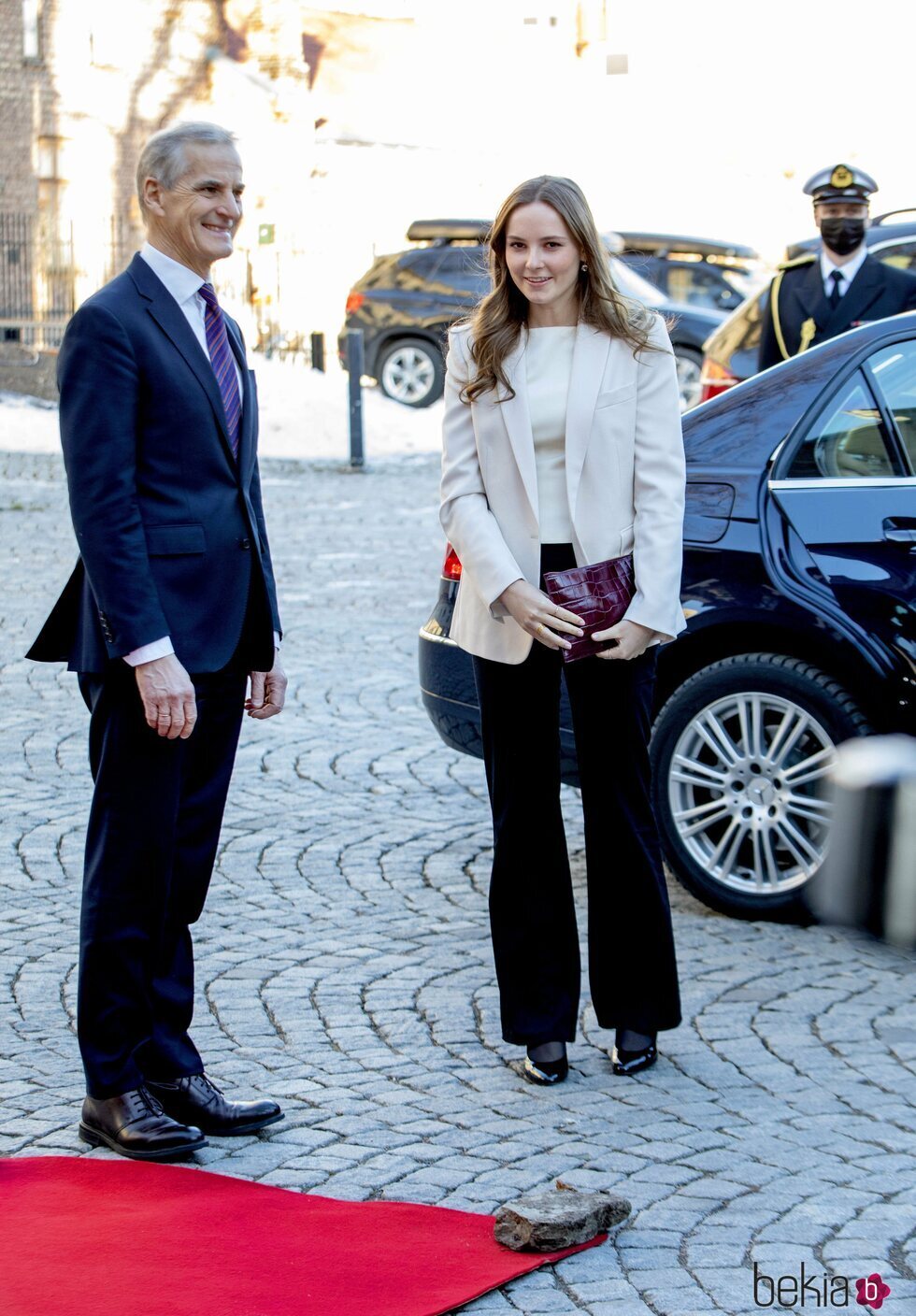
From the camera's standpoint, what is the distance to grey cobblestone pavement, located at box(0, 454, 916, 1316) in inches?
137

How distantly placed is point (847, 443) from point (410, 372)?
17.5 meters

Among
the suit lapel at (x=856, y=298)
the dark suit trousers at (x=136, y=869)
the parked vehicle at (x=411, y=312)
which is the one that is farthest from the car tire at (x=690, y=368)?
the dark suit trousers at (x=136, y=869)

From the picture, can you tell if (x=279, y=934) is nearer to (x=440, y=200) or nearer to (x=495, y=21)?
(x=440, y=200)

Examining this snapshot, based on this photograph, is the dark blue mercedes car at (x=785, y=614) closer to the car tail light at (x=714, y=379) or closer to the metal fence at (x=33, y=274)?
the car tail light at (x=714, y=379)

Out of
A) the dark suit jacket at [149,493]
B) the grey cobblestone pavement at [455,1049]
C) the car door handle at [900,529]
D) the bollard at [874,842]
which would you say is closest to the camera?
the bollard at [874,842]

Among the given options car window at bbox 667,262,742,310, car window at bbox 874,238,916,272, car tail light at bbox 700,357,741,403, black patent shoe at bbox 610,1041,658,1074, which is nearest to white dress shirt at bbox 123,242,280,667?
black patent shoe at bbox 610,1041,658,1074

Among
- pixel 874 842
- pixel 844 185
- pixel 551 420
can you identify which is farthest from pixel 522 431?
pixel 844 185

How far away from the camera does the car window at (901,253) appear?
13328mm

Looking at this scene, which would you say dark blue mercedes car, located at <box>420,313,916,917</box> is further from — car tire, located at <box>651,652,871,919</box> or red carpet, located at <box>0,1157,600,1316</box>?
red carpet, located at <box>0,1157,600,1316</box>

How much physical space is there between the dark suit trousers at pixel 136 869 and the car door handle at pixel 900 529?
2.12 metres

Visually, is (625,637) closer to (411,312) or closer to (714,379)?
(714,379)

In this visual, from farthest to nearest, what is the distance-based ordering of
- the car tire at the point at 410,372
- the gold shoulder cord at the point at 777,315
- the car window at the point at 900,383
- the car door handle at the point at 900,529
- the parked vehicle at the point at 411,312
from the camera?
1. the car tire at the point at 410,372
2. the parked vehicle at the point at 411,312
3. the gold shoulder cord at the point at 777,315
4. the car window at the point at 900,383
5. the car door handle at the point at 900,529

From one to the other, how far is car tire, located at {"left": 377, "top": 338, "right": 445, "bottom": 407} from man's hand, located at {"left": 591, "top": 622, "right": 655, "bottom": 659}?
18.6m

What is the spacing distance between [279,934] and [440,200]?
119ft
